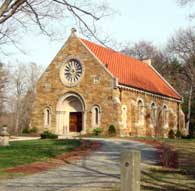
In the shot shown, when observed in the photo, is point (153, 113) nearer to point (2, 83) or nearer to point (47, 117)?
point (47, 117)

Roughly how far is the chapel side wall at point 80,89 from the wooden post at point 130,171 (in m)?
38.9

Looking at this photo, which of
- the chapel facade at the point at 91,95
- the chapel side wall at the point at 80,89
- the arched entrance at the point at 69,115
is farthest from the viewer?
the arched entrance at the point at 69,115

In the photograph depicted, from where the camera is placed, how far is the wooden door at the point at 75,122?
47562 mm

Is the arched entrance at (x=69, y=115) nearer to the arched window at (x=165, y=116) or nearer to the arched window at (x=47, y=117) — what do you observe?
the arched window at (x=47, y=117)

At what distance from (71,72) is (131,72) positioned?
7240 millimetres

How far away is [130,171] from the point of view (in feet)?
16.8

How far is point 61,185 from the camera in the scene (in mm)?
12539

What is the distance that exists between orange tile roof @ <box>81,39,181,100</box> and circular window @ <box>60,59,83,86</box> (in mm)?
2216

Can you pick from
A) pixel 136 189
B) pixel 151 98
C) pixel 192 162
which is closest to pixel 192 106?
pixel 151 98

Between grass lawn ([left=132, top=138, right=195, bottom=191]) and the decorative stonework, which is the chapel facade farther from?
grass lawn ([left=132, top=138, right=195, bottom=191])

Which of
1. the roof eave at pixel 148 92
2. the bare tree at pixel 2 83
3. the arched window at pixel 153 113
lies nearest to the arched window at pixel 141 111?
the roof eave at pixel 148 92

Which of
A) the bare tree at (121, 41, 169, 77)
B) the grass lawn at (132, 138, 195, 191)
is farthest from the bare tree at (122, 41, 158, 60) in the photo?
the grass lawn at (132, 138, 195, 191)

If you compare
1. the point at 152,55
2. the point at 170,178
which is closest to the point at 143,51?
the point at 152,55

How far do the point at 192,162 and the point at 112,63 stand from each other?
30833mm
